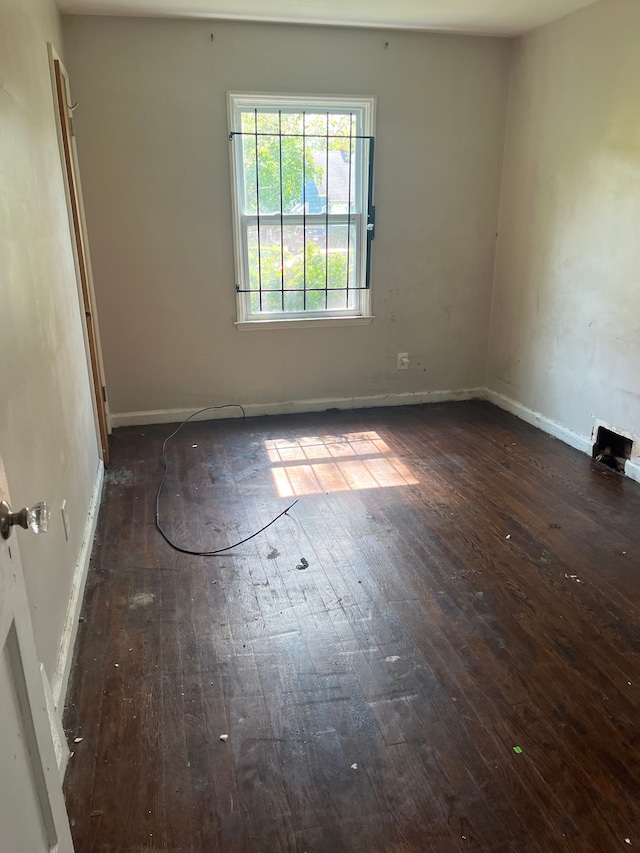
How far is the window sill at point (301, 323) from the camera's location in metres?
4.24

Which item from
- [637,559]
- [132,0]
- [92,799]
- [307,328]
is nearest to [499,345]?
[307,328]

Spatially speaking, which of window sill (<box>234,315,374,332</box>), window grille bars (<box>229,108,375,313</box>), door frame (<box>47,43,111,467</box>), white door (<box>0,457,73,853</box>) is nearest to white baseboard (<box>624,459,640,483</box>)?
window sill (<box>234,315,374,332</box>)

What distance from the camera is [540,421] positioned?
4211 mm

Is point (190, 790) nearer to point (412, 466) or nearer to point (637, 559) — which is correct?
point (637, 559)

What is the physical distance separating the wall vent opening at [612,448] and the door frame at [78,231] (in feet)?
9.64

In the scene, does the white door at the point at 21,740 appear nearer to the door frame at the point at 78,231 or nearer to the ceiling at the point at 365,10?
the door frame at the point at 78,231

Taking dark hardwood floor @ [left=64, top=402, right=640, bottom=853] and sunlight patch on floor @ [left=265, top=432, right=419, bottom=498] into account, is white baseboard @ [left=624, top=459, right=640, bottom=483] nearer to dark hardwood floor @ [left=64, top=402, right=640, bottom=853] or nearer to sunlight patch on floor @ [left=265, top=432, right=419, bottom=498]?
dark hardwood floor @ [left=64, top=402, right=640, bottom=853]

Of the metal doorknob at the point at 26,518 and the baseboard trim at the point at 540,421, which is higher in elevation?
the metal doorknob at the point at 26,518

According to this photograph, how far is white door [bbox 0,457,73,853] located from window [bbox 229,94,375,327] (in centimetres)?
332

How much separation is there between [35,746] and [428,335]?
13.1 ft

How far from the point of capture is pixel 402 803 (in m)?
1.55

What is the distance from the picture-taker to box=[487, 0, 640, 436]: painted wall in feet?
10.8

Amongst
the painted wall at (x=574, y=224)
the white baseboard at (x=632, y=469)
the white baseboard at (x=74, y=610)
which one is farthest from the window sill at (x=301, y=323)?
the white baseboard at (x=632, y=469)

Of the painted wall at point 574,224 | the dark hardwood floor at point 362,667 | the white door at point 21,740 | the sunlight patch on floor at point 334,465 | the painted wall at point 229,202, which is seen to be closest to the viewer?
the white door at point 21,740
